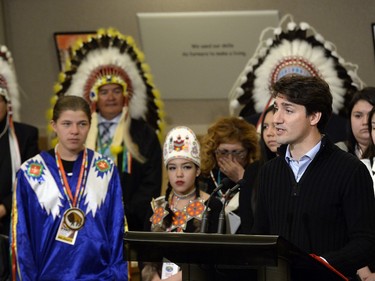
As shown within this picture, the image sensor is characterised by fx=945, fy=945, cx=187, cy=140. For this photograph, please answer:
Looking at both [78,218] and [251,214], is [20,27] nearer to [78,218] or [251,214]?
[78,218]

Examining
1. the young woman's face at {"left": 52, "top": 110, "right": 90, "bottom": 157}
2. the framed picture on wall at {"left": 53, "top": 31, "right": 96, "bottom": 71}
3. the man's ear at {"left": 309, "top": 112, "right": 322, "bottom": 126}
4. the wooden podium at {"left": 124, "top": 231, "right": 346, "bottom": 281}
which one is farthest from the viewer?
the framed picture on wall at {"left": 53, "top": 31, "right": 96, "bottom": 71}

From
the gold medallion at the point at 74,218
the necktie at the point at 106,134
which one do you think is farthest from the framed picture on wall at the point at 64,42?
the gold medallion at the point at 74,218

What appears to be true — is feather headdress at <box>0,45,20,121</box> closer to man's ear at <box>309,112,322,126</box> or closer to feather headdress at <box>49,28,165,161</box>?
feather headdress at <box>49,28,165,161</box>

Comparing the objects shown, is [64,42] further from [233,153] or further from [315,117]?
[315,117]

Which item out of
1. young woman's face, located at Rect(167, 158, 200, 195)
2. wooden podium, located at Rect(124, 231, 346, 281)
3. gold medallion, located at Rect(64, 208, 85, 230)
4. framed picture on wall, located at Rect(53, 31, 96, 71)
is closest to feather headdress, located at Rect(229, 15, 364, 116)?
young woman's face, located at Rect(167, 158, 200, 195)

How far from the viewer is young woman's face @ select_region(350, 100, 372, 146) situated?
155 inches

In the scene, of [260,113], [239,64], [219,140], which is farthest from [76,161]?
[239,64]

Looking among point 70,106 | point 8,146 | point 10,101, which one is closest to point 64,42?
point 10,101

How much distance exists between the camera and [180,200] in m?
4.02

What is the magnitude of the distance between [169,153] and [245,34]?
243 centimetres

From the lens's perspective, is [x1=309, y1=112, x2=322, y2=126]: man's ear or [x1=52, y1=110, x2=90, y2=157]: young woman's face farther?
[x1=52, y1=110, x2=90, y2=157]: young woman's face

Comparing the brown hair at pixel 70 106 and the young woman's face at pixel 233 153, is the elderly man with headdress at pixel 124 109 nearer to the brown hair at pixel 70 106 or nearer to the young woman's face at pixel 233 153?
the young woman's face at pixel 233 153

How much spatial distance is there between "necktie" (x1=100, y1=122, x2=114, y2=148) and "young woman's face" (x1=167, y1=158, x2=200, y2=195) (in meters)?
1.09

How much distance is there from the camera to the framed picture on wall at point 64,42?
654 cm
